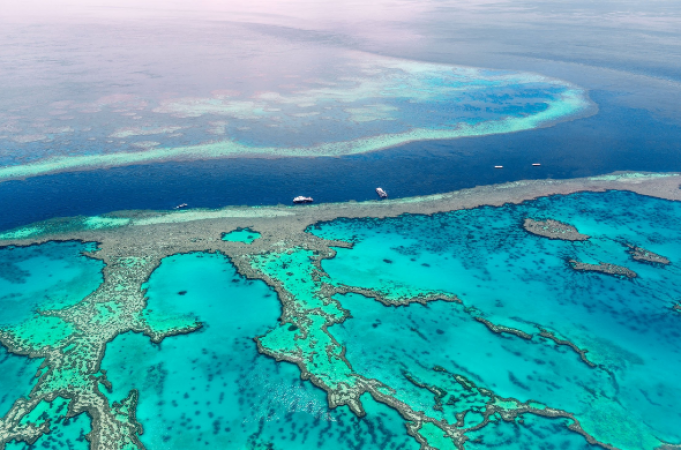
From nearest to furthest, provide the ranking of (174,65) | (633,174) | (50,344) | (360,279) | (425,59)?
(50,344), (360,279), (633,174), (174,65), (425,59)

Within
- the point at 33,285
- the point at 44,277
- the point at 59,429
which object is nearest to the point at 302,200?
the point at 44,277

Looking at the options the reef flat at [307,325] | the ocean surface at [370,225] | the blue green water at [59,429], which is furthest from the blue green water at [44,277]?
the blue green water at [59,429]

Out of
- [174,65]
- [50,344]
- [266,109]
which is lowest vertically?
[50,344]

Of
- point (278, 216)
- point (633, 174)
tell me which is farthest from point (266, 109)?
point (633, 174)

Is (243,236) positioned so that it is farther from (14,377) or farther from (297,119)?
(297,119)

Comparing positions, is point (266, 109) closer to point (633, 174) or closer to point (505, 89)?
point (505, 89)

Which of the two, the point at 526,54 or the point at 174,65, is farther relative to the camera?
the point at 526,54
